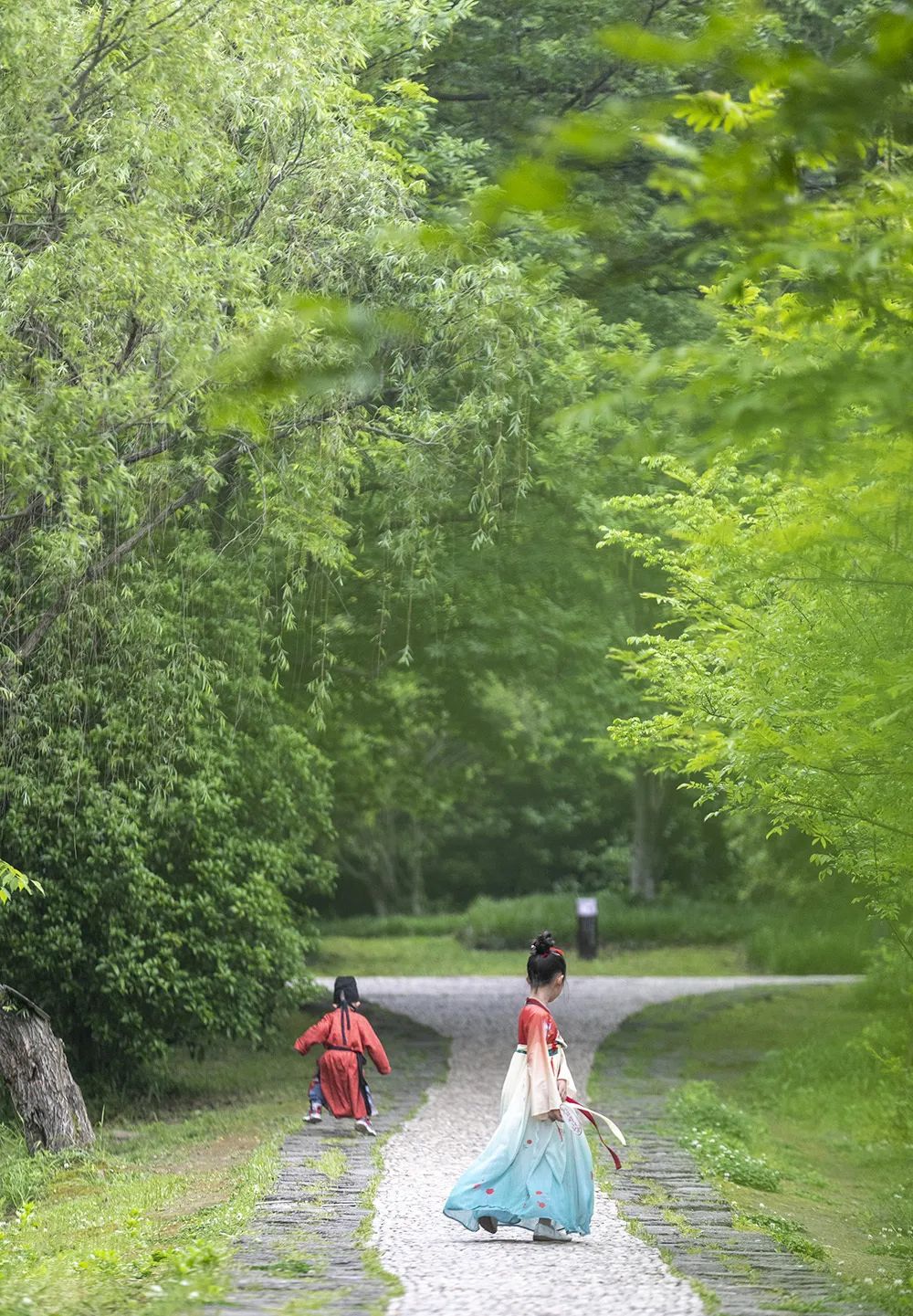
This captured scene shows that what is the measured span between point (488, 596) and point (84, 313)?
8602 mm

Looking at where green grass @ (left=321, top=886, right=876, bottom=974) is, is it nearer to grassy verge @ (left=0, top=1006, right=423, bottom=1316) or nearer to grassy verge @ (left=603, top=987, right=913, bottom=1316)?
grassy verge @ (left=603, top=987, right=913, bottom=1316)

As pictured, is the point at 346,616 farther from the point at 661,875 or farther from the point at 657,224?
the point at 661,875

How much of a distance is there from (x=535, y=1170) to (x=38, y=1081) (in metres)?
5.75

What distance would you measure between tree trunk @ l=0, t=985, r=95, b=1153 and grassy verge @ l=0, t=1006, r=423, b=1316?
0.81 feet

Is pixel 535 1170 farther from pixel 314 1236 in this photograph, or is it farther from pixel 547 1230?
pixel 314 1236

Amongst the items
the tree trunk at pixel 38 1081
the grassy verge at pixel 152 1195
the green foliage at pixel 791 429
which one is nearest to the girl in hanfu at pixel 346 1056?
the grassy verge at pixel 152 1195

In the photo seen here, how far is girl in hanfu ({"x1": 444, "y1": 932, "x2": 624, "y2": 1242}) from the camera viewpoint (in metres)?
7.90

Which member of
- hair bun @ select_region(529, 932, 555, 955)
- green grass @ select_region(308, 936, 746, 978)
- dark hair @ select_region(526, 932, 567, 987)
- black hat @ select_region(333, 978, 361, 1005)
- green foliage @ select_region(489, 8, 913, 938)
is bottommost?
green grass @ select_region(308, 936, 746, 978)

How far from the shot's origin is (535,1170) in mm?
7941

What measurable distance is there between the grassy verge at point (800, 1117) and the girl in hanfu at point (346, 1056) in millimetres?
2412

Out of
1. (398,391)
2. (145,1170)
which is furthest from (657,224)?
(145,1170)

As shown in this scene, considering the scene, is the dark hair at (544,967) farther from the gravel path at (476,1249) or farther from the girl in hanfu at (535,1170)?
the gravel path at (476,1249)

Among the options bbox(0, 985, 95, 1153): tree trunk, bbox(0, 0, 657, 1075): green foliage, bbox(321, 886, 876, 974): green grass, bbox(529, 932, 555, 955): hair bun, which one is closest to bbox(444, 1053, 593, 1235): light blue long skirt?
bbox(529, 932, 555, 955): hair bun

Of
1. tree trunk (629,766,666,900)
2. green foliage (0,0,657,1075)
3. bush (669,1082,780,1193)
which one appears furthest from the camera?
tree trunk (629,766,666,900)
